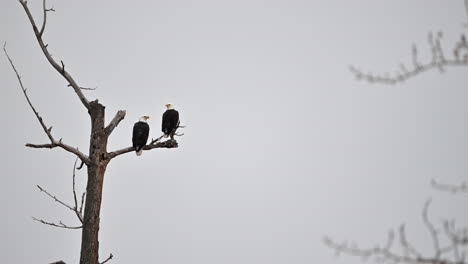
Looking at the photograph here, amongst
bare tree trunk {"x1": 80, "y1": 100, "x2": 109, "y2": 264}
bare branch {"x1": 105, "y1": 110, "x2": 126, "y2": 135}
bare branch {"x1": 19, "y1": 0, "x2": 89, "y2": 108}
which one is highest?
bare branch {"x1": 19, "y1": 0, "x2": 89, "y2": 108}

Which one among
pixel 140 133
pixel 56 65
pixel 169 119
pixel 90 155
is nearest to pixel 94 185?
pixel 90 155

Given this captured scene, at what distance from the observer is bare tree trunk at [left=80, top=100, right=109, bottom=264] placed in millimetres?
3297

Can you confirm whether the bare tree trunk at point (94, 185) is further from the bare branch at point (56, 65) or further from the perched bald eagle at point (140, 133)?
the perched bald eagle at point (140, 133)

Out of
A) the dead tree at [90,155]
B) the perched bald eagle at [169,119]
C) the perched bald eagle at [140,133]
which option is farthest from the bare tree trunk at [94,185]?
A: the perched bald eagle at [169,119]

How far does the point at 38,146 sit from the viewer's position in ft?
11.4

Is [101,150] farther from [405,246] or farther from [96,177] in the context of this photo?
[405,246]

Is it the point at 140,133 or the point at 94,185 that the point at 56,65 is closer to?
the point at 94,185

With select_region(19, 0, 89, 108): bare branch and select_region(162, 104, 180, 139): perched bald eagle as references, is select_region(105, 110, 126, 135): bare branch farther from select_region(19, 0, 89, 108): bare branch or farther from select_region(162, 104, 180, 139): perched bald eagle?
select_region(162, 104, 180, 139): perched bald eagle

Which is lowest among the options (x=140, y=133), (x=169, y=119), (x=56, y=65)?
(x=56, y=65)

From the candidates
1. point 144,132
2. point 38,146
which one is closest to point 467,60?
point 38,146

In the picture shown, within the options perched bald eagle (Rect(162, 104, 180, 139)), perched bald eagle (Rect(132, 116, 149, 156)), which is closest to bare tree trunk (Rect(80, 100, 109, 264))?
perched bald eagle (Rect(132, 116, 149, 156))

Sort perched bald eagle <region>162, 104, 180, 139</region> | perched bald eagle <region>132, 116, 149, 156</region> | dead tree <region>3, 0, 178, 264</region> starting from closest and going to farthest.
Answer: dead tree <region>3, 0, 178, 264</region>
perched bald eagle <region>132, 116, 149, 156</region>
perched bald eagle <region>162, 104, 180, 139</region>

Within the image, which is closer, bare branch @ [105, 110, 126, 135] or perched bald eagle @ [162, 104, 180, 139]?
bare branch @ [105, 110, 126, 135]

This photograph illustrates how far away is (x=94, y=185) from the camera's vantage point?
3455 millimetres
